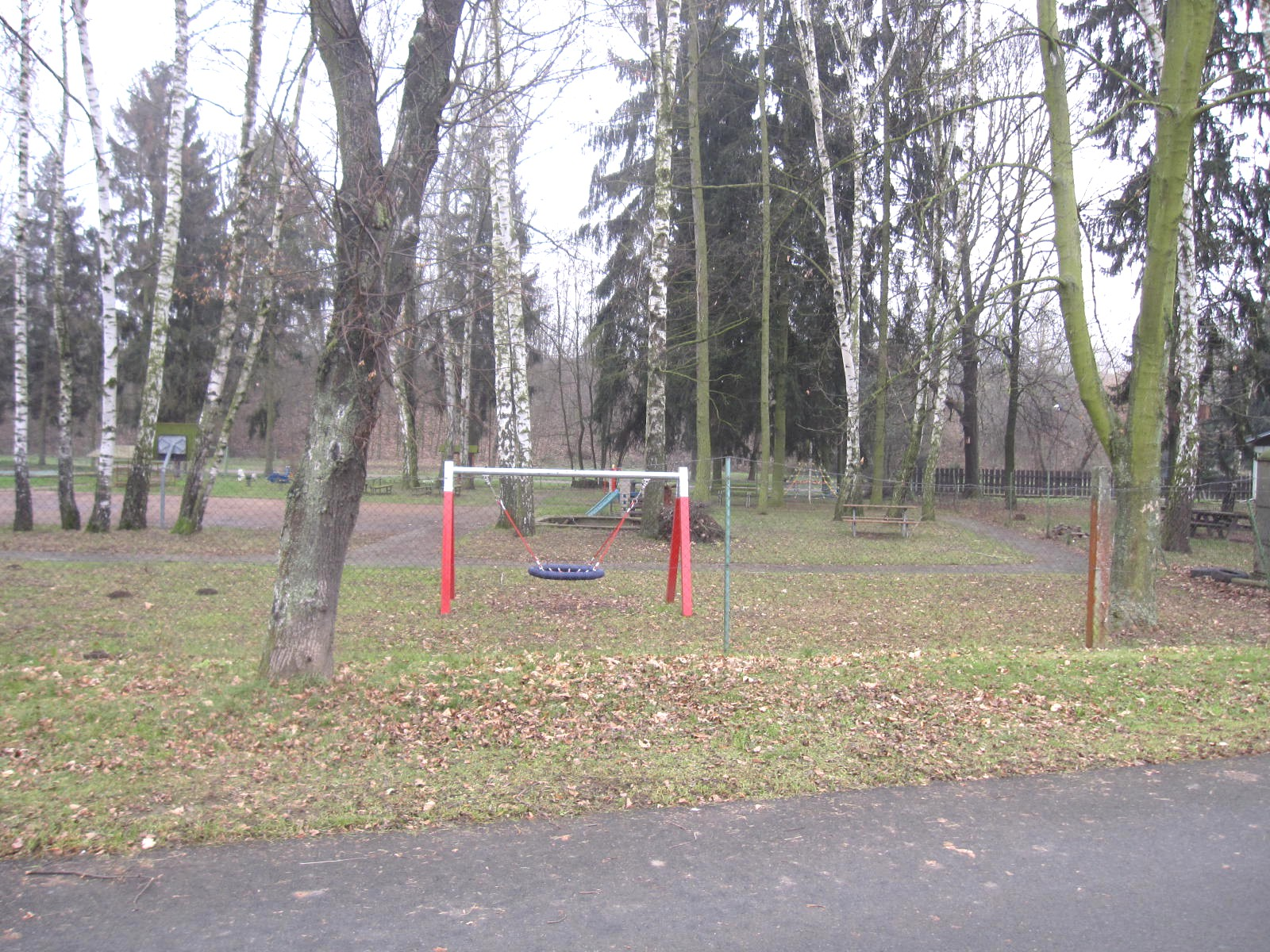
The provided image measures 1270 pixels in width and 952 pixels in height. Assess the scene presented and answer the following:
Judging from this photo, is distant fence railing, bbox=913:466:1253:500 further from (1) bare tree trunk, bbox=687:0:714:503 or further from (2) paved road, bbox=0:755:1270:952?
(2) paved road, bbox=0:755:1270:952

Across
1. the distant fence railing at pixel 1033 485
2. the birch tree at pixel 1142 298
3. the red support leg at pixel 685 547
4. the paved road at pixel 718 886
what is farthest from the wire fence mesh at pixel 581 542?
the distant fence railing at pixel 1033 485

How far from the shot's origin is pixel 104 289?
14.4 m

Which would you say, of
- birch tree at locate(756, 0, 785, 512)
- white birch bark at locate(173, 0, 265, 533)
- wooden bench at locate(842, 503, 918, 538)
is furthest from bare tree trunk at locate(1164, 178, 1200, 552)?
white birch bark at locate(173, 0, 265, 533)

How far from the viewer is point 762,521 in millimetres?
23625

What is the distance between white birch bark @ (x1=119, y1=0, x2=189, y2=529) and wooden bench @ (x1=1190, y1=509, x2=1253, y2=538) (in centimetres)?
2234

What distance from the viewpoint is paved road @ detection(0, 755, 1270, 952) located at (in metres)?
3.18

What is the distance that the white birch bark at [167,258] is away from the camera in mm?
13844

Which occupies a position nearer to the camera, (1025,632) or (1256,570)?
(1025,632)

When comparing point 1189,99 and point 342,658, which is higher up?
point 1189,99

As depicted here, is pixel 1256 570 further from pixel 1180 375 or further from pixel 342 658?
pixel 342 658

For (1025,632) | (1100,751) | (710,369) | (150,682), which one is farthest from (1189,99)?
(710,369)

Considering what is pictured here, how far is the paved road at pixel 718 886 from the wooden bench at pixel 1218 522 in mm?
20378

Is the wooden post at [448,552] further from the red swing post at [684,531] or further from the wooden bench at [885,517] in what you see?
the wooden bench at [885,517]

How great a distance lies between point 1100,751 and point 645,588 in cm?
756
